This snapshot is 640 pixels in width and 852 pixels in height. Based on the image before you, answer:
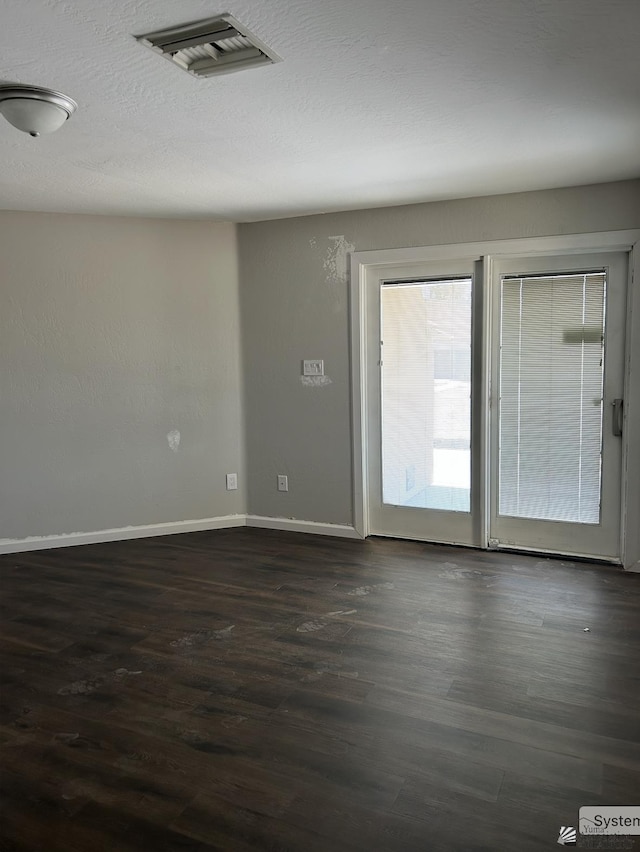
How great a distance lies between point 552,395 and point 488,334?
21.9 inches

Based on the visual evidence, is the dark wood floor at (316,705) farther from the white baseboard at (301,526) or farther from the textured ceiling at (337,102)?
the textured ceiling at (337,102)

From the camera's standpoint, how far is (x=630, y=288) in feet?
12.0

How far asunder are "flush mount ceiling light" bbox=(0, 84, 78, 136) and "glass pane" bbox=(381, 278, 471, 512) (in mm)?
2429

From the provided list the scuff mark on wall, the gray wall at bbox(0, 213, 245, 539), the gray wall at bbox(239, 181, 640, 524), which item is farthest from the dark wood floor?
the scuff mark on wall

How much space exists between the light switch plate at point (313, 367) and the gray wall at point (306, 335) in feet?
0.16

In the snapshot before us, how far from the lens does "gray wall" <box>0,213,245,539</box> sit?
4254 mm

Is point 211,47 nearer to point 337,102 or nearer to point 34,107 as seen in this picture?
point 337,102

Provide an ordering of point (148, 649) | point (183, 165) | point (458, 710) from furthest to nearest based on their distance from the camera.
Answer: point (183, 165), point (148, 649), point (458, 710)

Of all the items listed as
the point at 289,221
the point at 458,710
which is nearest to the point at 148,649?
the point at 458,710

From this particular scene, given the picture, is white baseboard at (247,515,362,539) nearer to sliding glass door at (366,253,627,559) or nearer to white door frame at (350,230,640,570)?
white door frame at (350,230,640,570)

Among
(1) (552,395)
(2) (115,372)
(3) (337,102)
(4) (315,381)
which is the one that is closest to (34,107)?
(3) (337,102)

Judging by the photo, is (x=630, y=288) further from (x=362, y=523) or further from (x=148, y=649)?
(x=148, y=649)

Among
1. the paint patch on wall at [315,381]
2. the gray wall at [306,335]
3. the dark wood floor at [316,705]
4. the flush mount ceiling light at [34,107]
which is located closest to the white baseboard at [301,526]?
the gray wall at [306,335]

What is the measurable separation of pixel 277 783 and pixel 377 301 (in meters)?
3.15
